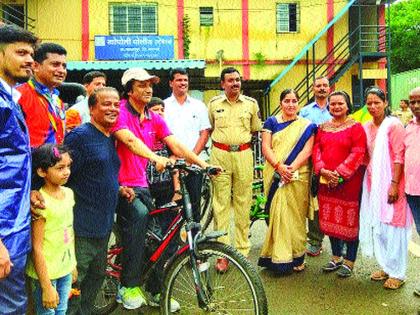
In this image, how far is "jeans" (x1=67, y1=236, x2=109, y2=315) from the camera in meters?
3.09

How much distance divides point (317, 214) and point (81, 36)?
534 inches

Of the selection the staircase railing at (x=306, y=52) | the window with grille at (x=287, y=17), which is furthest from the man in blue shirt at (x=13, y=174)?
the window with grille at (x=287, y=17)

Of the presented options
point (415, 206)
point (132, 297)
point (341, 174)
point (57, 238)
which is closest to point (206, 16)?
point (341, 174)

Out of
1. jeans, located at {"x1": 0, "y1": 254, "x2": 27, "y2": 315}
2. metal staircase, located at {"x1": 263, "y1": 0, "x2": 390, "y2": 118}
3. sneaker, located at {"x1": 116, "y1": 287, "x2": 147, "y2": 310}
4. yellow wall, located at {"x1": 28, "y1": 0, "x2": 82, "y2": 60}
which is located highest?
yellow wall, located at {"x1": 28, "y1": 0, "x2": 82, "y2": 60}

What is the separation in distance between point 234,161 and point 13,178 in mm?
2974

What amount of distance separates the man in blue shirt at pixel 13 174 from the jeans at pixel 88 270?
85 cm

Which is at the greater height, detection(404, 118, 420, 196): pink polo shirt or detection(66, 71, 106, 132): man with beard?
detection(66, 71, 106, 132): man with beard

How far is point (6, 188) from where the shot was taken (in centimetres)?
208

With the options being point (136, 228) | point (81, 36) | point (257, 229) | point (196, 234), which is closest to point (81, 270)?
point (136, 228)

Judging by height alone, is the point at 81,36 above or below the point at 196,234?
above

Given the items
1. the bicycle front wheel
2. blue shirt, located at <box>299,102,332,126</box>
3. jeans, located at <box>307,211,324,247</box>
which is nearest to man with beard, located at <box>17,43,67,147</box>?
the bicycle front wheel

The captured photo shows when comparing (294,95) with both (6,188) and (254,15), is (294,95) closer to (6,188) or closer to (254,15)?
(6,188)

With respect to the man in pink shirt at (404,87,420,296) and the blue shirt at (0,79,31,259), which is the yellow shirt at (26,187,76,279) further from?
the man in pink shirt at (404,87,420,296)

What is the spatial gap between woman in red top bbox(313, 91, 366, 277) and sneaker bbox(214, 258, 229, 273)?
6.12 ft
